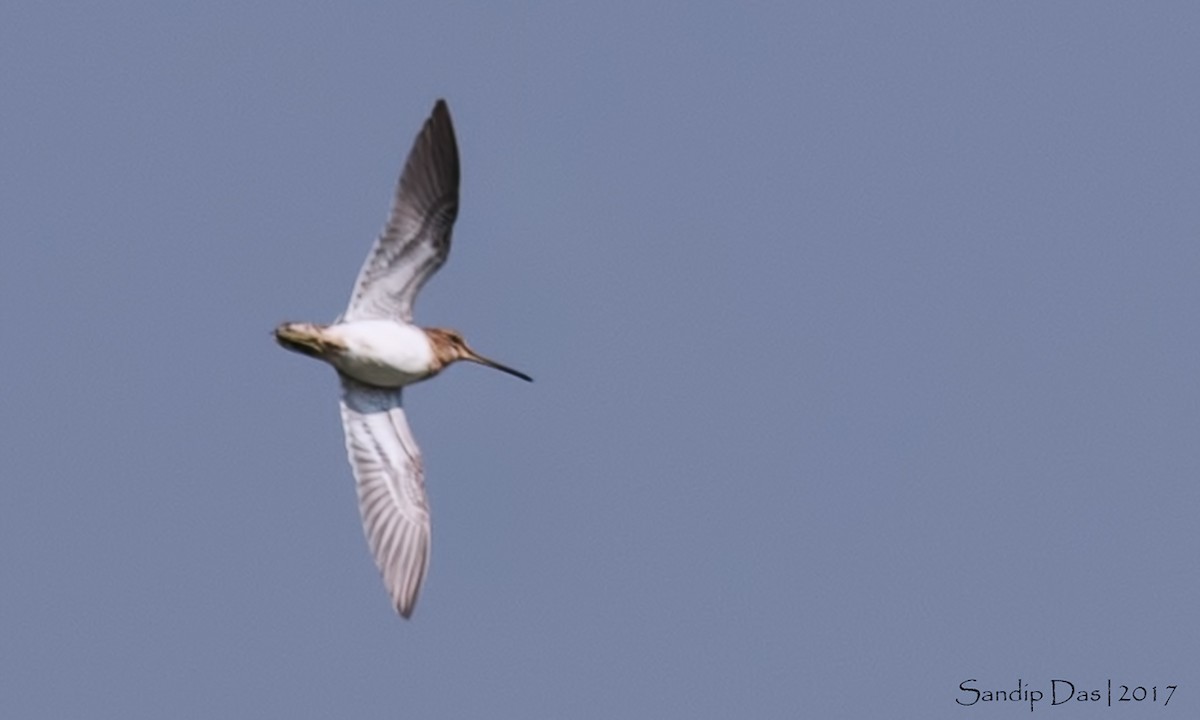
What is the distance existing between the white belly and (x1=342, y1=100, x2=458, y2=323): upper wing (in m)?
A: 0.17

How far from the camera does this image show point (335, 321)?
94.0ft

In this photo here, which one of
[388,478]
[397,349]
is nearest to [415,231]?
[397,349]

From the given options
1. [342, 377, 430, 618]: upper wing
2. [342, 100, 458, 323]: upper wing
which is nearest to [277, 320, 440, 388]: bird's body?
[342, 100, 458, 323]: upper wing

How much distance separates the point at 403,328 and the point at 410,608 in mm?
2779

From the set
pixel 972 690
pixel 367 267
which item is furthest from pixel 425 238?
pixel 972 690

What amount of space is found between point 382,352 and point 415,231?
124 cm

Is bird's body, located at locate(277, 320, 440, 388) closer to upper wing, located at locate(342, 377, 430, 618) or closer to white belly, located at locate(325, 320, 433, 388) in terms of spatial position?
white belly, located at locate(325, 320, 433, 388)

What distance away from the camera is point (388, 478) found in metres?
29.5

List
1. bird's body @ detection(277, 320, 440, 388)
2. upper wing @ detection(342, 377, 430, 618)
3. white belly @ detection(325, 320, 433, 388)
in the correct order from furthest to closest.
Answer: upper wing @ detection(342, 377, 430, 618) < white belly @ detection(325, 320, 433, 388) < bird's body @ detection(277, 320, 440, 388)

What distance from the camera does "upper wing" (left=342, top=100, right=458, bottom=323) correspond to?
28297 millimetres

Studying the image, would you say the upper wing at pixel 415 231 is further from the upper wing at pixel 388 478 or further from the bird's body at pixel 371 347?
the upper wing at pixel 388 478

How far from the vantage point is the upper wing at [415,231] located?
2830 centimetres

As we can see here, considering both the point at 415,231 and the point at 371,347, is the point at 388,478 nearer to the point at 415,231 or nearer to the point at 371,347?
the point at 371,347

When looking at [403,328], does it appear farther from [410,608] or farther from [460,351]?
[410,608]
